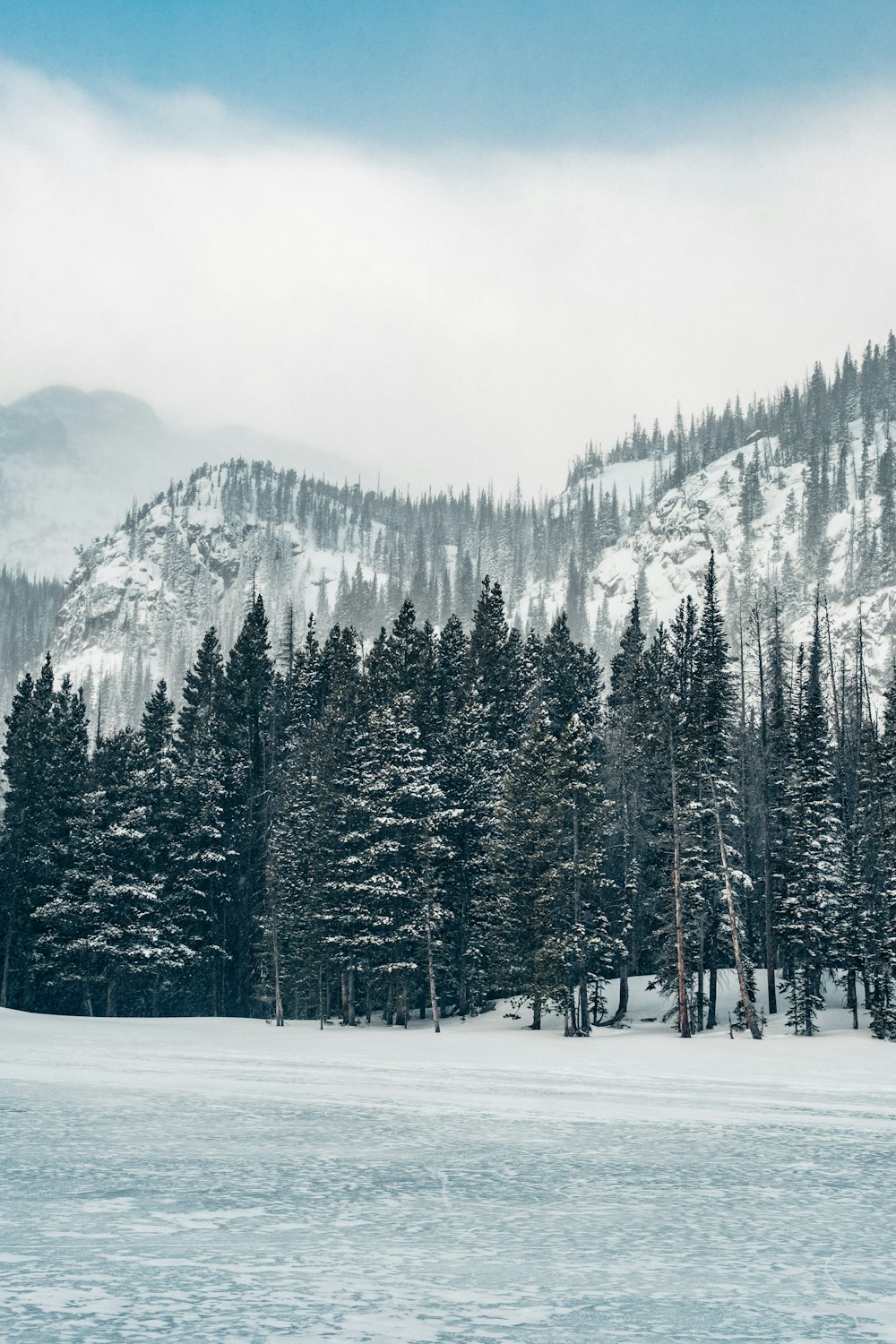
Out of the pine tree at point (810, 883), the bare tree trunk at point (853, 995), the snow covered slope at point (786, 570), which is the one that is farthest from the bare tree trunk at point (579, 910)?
the snow covered slope at point (786, 570)

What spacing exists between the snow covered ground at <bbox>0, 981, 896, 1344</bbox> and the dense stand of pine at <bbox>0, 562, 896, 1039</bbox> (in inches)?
856

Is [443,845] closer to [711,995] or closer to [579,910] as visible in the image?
[579,910]

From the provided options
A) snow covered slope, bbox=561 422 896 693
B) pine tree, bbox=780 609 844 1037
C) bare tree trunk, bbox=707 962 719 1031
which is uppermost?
snow covered slope, bbox=561 422 896 693

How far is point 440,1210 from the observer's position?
449 inches

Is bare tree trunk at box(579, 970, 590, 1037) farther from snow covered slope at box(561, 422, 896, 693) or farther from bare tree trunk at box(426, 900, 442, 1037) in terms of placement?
snow covered slope at box(561, 422, 896, 693)

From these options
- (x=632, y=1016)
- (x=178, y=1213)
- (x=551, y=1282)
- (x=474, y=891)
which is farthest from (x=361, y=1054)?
(x=551, y=1282)

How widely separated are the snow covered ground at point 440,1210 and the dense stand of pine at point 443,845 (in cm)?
2175

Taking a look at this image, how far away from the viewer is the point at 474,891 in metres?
54.9

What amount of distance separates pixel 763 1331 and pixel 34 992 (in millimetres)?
63611

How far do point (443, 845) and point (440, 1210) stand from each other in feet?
128

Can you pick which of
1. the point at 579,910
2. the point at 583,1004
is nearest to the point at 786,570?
the point at 579,910

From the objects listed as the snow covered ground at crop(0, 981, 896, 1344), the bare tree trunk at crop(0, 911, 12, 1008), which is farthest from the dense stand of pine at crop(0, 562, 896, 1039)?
the snow covered ground at crop(0, 981, 896, 1344)

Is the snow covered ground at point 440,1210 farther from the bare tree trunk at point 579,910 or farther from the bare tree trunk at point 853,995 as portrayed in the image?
the bare tree trunk at point 853,995

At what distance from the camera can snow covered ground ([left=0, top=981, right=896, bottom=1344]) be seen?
750 centimetres
